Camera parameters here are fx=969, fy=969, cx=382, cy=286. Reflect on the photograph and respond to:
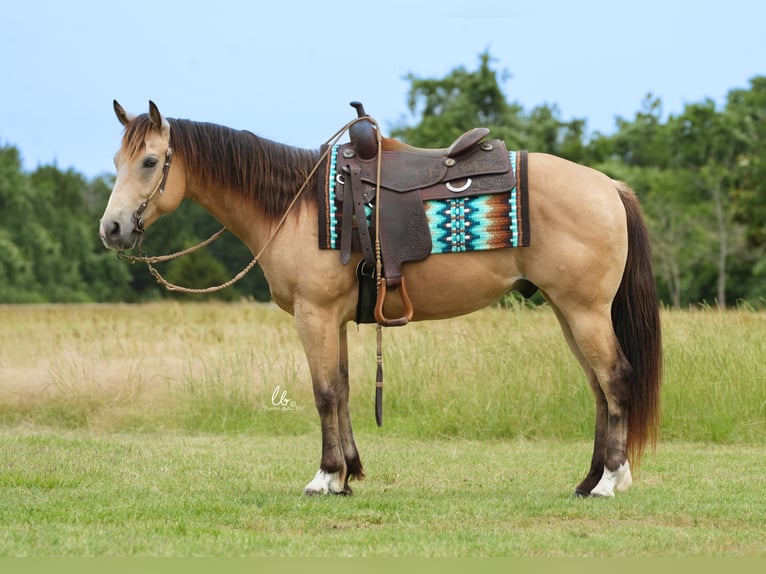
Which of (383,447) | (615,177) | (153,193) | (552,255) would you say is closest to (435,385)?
(383,447)

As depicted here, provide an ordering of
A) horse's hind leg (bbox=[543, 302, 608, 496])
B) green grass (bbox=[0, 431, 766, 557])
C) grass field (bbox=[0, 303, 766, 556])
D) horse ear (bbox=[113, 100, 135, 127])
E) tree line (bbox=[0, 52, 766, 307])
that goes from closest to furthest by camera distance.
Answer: green grass (bbox=[0, 431, 766, 557]) → grass field (bbox=[0, 303, 766, 556]) → horse ear (bbox=[113, 100, 135, 127]) → horse's hind leg (bbox=[543, 302, 608, 496]) → tree line (bbox=[0, 52, 766, 307])

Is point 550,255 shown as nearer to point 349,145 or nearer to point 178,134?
point 349,145

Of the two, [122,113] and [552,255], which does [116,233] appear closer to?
[122,113]

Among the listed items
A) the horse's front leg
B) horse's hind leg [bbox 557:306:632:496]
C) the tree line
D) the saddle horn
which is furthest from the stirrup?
the tree line

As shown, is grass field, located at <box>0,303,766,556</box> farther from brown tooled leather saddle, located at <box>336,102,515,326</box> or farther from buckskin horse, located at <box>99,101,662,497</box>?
brown tooled leather saddle, located at <box>336,102,515,326</box>

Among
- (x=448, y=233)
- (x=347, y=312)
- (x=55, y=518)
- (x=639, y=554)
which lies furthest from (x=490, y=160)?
(x=55, y=518)

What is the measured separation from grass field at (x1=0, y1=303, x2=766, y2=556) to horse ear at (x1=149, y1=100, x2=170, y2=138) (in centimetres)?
216

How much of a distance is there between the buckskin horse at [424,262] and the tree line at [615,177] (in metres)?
25.6

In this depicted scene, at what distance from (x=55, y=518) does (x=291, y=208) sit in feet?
7.15

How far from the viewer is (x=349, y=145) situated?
5.96 meters

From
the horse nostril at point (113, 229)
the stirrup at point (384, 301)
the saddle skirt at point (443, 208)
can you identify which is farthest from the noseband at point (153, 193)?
the stirrup at point (384, 301)

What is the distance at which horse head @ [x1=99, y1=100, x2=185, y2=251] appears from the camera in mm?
5535

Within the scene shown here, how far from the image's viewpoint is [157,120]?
5.62 metres

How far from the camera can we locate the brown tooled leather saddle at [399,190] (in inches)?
223
